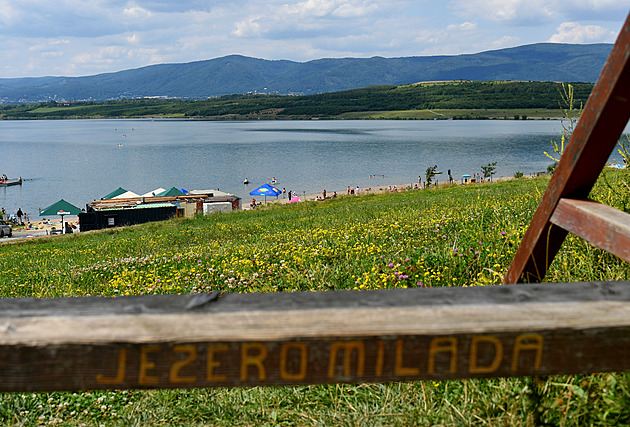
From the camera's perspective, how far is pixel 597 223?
2.37 meters

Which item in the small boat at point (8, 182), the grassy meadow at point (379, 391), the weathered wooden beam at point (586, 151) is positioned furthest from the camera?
the small boat at point (8, 182)

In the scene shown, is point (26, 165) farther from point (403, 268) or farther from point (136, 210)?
point (403, 268)

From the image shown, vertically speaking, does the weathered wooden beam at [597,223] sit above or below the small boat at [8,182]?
above

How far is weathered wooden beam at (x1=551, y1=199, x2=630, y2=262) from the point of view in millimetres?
2246

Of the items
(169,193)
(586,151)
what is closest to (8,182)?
(169,193)

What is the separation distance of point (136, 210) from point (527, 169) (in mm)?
65468

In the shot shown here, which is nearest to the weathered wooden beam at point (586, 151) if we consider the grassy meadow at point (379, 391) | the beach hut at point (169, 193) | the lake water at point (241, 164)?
the grassy meadow at point (379, 391)

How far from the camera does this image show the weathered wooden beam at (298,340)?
1609mm

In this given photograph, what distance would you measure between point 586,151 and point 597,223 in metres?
0.33

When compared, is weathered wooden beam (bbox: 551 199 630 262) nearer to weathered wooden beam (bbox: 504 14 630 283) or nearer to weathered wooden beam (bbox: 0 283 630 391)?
weathered wooden beam (bbox: 504 14 630 283)

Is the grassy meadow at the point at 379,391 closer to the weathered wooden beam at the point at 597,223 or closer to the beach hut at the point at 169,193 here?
the weathered wooden beam at the point at 597,223

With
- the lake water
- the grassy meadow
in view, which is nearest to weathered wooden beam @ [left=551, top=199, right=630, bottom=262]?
the grassy meadow

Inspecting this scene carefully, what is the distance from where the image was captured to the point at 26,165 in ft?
368

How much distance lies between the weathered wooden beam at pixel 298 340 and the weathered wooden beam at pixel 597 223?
62cm
